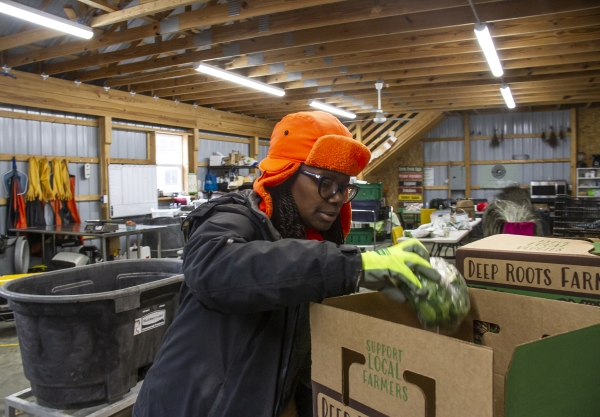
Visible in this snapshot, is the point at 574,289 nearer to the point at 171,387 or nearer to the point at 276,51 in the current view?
the point at 171,387

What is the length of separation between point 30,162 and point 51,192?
0.55 meters

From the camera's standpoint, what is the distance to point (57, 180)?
761 centimetres

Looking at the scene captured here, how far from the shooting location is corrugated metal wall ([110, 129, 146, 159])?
8.95m

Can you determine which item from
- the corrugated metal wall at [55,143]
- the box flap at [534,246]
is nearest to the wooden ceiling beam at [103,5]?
the corrugated metal wall at [55,143]

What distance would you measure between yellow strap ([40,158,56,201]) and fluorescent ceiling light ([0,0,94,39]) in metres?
2.94

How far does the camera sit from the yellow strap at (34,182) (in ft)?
23.7

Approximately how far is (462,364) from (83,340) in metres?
2.02

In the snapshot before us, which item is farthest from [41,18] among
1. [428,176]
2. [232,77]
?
[428,176]

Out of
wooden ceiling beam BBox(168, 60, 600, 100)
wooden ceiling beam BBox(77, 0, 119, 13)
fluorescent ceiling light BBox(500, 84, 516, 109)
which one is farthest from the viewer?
fluorescent ceiling light BBox(500, 84, 516, 109)

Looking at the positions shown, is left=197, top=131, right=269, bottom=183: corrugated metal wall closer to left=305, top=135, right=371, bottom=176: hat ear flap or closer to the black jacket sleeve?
left=305, top=135, right=371, bottom=176: hat ear flap

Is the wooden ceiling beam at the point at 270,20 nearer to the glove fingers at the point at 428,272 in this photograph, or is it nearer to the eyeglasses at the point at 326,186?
the eyeglasses at the point at 326,186

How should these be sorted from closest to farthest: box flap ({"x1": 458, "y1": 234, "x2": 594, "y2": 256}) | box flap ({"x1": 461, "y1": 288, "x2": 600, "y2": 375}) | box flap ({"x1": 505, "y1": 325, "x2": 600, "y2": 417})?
box flap ({"x1": 505, "y1": 325, "x2": 600, "y2": 417}), box flap ({"x1": 461, "y1": 288, "x2": 600, "y2": 375}), box flap ({"x1": 458, "y1": 234, "x2": 594, "y2": 256})

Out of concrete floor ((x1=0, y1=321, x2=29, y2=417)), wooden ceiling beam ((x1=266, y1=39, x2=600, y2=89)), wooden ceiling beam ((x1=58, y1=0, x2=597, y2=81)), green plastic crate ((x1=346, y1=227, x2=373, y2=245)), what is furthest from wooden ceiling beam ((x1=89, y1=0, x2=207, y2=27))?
green plastic crate ((x1=346, y1=227, x2=373, y2=245))

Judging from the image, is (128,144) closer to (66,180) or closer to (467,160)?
(66,180)
